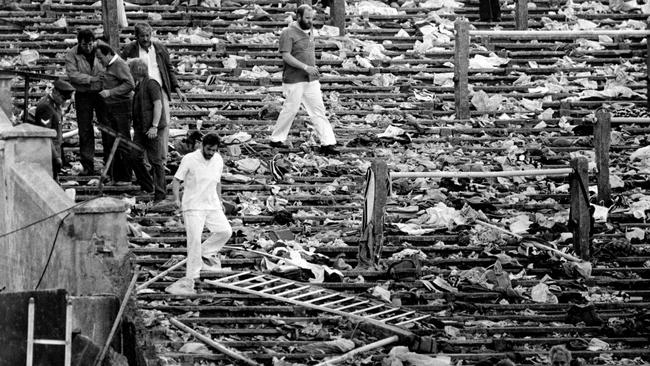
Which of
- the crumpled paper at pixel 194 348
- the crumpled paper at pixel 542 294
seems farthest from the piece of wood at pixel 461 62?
the crumpled paper at pixel 194 348

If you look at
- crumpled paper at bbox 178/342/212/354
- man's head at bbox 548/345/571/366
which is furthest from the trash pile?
man's head at bbox 548/345/571/366

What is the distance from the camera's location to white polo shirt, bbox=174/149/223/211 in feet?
52.0

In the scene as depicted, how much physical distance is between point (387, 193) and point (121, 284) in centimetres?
306

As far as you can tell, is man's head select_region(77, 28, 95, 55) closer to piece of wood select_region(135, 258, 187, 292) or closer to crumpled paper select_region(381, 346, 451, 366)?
piece of wood select_region(135, 258, 187, 292)

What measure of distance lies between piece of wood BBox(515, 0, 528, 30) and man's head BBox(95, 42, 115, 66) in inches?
292

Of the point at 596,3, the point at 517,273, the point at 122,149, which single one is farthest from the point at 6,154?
the point at 596,3

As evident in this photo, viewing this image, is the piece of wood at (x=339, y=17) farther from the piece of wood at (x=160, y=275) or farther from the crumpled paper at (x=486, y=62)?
the piece of wood at (x=160, y=275)

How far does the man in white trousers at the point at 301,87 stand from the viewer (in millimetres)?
20031

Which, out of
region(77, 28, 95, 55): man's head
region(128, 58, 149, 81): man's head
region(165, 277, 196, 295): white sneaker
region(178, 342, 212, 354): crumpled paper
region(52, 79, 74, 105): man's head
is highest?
region(77, 28, 95, 55): man's head

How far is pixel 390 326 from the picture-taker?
47.8 ft

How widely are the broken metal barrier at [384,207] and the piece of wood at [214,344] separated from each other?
93.3 inches

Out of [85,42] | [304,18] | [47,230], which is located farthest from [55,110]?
[47,230]

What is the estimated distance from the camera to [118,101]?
19.1 meters

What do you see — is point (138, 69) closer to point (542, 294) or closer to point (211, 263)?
point (211, 263)
